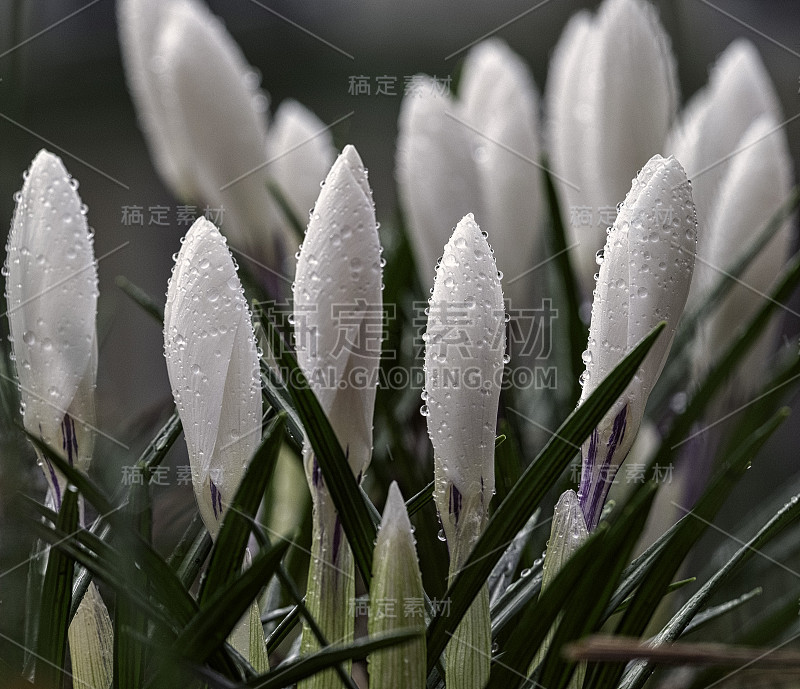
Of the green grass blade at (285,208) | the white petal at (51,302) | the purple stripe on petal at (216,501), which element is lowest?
the purple stripe on petal at (216,501)

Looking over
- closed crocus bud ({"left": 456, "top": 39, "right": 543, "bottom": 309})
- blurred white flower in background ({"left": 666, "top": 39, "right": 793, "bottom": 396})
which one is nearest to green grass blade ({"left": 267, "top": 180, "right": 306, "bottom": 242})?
closed crocus bud ({"left": 456, "top": 39, "right": 543, "bottom": 309})

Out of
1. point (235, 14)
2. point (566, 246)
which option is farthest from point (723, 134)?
point (235, 14)

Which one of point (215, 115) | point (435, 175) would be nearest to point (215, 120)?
point (215, 115)

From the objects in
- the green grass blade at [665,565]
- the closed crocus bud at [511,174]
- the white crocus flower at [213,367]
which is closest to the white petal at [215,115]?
the closed crocus bud at [511,174]

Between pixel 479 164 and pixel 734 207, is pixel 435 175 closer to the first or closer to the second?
pixel 479 164

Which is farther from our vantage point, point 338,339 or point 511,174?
point 511,174

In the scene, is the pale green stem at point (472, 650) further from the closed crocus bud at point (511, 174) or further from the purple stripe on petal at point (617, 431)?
the closed crocus bud at point (511, 174)

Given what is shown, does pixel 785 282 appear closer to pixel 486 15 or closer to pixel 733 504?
pixel 733 504

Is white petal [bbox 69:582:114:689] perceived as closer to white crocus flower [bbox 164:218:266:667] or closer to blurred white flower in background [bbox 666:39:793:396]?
white crocus flower [bbox 164:218:266:667]
